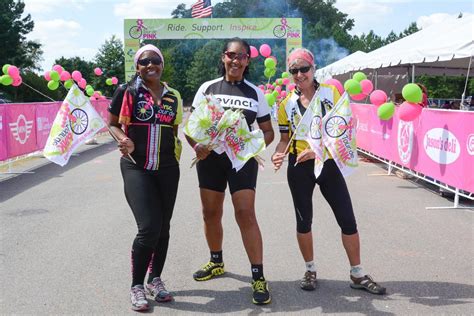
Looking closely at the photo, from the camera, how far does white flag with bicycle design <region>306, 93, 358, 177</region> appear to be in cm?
398

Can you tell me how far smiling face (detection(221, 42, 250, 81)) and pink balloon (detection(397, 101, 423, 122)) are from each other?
16.6 ft

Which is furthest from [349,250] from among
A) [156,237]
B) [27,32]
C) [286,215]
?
[27,32]

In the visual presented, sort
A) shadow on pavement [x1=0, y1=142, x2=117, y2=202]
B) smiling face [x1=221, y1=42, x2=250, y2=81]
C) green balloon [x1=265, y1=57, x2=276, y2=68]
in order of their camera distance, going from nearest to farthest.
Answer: smiling face [x1=221, y1=42, x2=250, y2=81] → shadow on pavement [x1=0, y1=142, x2=117, y2=202] → green balloon [x1=265, y1=57, x2=276, y2=68]

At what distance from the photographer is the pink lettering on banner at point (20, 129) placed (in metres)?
11.1

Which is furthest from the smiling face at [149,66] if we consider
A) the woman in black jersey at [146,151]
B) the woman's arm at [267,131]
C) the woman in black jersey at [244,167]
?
the woman's arm at [267,131]

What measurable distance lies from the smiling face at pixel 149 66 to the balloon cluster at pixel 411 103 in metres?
5.47

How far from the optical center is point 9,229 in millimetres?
6293

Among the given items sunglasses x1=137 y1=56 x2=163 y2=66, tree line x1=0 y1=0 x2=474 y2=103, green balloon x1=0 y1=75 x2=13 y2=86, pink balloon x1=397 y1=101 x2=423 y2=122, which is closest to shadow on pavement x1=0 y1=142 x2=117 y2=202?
green balloon x1=0 y1=75 x2=13 y2=86

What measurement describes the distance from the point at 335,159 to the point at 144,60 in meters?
1.68

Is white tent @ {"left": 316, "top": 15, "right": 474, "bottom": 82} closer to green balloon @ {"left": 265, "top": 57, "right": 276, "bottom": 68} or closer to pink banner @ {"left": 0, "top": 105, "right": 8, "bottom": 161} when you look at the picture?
green balloon @ {"left": 265, "top": 57, "right": 276, "bottom": 68}

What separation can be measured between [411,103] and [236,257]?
4796mm

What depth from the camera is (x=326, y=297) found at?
156 inches

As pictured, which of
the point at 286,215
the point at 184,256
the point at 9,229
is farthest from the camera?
the point at 286,215

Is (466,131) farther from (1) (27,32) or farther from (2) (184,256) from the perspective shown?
(1) (27,32)
